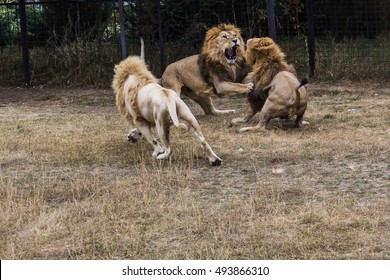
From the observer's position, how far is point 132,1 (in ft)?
47.5

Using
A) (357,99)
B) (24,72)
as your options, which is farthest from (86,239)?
(24,72)

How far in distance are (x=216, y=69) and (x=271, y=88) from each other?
1.13 meters

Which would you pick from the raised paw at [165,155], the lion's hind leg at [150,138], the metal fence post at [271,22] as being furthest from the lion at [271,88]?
the metal fence post at [271,22]

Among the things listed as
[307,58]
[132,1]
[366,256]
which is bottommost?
[366,256]

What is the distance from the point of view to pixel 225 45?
9.38m

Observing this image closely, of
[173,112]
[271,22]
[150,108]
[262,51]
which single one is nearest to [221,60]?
[262,51]

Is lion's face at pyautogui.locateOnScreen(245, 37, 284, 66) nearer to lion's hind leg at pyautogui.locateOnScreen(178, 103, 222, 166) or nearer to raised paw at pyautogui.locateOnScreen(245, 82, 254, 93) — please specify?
raised paw at pyautogui.locateOnScreen(245, 82, 254, 93)

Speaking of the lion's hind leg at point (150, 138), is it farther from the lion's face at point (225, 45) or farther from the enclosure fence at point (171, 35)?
the enclosure fence at point (171, 35)

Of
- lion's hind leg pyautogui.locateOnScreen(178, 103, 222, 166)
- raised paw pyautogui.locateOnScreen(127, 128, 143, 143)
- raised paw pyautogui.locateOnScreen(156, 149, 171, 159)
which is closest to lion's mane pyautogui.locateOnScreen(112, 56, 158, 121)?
raised paw pyautogui.locateOnScreen(127, 128, 143, 143)

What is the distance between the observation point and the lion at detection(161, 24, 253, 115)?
940 centimetres

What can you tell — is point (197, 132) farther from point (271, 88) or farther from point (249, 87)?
point (249, 87)

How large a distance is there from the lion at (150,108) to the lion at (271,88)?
1448mm

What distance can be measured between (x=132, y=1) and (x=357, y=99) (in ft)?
17.9
